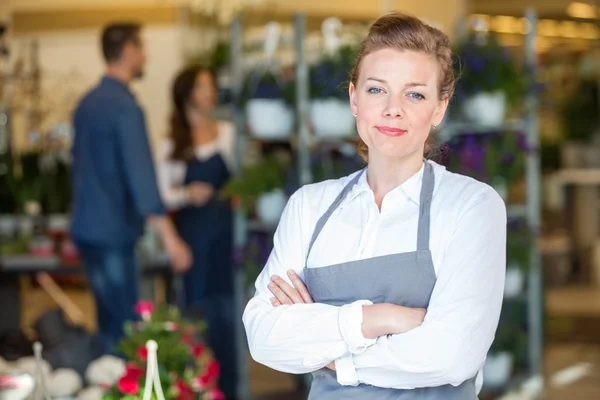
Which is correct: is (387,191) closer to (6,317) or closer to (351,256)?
(351,256)

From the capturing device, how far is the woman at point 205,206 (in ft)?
18.8

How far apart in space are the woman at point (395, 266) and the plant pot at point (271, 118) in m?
3.37

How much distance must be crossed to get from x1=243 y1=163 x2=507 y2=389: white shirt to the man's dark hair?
124 inches

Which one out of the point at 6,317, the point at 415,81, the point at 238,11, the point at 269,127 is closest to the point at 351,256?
the point at 415,81

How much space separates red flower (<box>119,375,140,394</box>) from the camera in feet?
9.64

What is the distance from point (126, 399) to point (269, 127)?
2931mm

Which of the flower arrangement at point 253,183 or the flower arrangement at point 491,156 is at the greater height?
the flower arrangement at point 491,156

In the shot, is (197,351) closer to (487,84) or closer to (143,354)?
(143,354)

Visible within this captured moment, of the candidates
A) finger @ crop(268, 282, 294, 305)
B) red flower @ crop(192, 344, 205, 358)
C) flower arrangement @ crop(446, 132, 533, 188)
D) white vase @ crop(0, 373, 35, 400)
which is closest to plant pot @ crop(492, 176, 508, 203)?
flower arrangement @ crop(446, 132, 533, 188)

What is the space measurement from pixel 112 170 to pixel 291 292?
3029 millimetres

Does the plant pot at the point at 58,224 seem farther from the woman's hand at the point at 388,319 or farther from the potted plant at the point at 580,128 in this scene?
the potted plant at the point at 580,128

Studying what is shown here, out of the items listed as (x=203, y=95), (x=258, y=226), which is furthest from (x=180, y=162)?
(x=258, y=226)

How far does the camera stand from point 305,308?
2.02 metres

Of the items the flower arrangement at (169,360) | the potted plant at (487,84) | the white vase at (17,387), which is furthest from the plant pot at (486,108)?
the white vase at (17,387)
